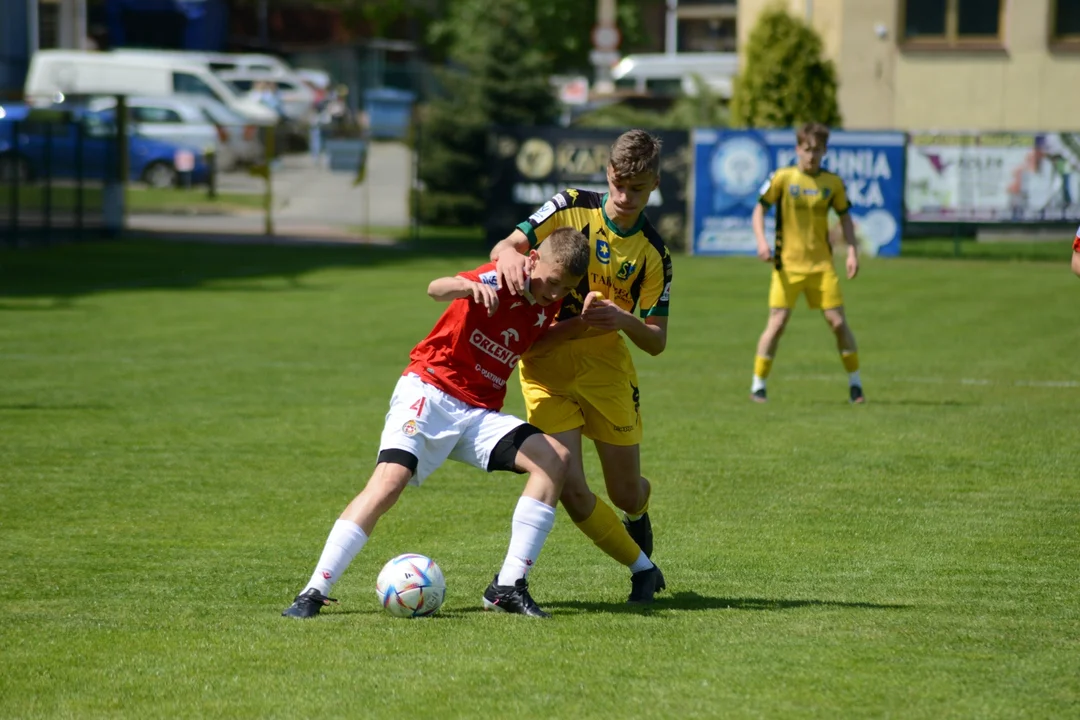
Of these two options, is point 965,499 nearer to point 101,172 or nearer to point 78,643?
point 78,643

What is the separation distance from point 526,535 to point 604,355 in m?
1.01

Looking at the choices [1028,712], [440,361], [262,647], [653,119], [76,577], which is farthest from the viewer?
[653,119]

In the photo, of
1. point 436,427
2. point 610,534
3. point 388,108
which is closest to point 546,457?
point 436,427

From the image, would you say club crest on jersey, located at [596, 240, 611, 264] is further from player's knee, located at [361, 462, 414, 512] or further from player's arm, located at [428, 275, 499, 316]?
player's knee, located at [361, 462, 414, 512]

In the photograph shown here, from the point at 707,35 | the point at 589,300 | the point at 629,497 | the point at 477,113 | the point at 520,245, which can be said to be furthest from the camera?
the point at 707,35

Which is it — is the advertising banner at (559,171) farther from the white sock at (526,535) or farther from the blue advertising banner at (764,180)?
the white sock at (526,535)

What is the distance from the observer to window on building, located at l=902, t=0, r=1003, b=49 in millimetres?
31594

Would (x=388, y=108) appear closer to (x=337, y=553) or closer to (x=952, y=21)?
(x=952, y=21)

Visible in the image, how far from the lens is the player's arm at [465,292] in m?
5.75

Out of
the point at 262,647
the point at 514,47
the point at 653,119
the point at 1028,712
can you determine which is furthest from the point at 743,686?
the point at 653,119

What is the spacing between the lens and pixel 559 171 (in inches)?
1126

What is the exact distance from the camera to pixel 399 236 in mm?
31828

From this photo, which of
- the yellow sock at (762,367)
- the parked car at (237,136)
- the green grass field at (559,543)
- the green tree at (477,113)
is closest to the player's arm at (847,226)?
the yellow sock at (762,367)

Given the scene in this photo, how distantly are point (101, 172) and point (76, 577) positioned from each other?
2346cm
